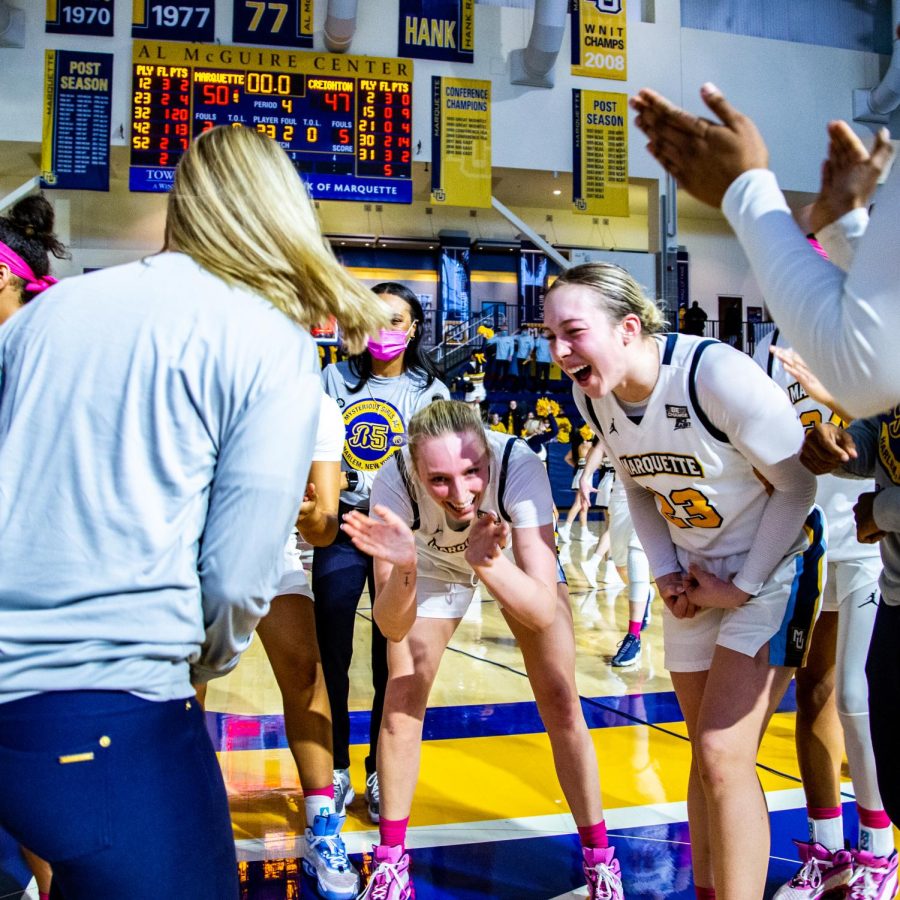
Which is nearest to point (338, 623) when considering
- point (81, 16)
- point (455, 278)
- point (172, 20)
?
point (172, 20)

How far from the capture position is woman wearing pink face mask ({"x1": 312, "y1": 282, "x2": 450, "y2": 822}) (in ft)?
10.6

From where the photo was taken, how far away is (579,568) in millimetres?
9258

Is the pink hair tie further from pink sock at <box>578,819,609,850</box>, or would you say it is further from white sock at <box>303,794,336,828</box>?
pink sock at <box>578,819,609,850</box>

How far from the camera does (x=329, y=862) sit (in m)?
2.69

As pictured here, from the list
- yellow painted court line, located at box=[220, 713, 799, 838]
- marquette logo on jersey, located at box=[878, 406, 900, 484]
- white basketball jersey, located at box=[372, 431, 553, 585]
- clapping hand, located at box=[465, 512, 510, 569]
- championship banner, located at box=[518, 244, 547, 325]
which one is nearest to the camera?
marquette logo on jersey, located at box=[878, 406, 900, 484]

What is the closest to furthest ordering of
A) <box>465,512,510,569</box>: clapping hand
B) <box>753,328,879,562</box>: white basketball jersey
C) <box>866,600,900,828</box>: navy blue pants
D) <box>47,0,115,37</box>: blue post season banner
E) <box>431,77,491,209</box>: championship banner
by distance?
<box>866,600,900,828</box>: navy blue pants, <box>465,512,510,569</box>: clapping hand, <box>753,328,879,562</box>: white basketball jersey, <box>47,0,115,37</box>: blue post season banner, <box>431,77,491,209</box>: championship banner

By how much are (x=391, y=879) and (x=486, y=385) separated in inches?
582

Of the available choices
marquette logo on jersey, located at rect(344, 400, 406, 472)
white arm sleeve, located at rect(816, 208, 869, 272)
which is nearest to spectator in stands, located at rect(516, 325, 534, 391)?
marquette logo on jersey, located at rect(344, 400, 406, 472)

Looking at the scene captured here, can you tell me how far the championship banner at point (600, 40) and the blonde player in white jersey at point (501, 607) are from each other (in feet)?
35.4

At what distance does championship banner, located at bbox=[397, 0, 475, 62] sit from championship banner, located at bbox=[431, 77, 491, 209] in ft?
1.54

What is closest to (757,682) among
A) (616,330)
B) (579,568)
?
(616,330)

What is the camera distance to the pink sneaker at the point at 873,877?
252cm

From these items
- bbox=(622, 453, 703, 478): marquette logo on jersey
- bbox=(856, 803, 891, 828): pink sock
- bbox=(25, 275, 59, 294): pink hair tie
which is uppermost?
bbox=(25, 275, 59, 294): pink hair tie

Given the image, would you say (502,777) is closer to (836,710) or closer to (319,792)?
(319,792)
